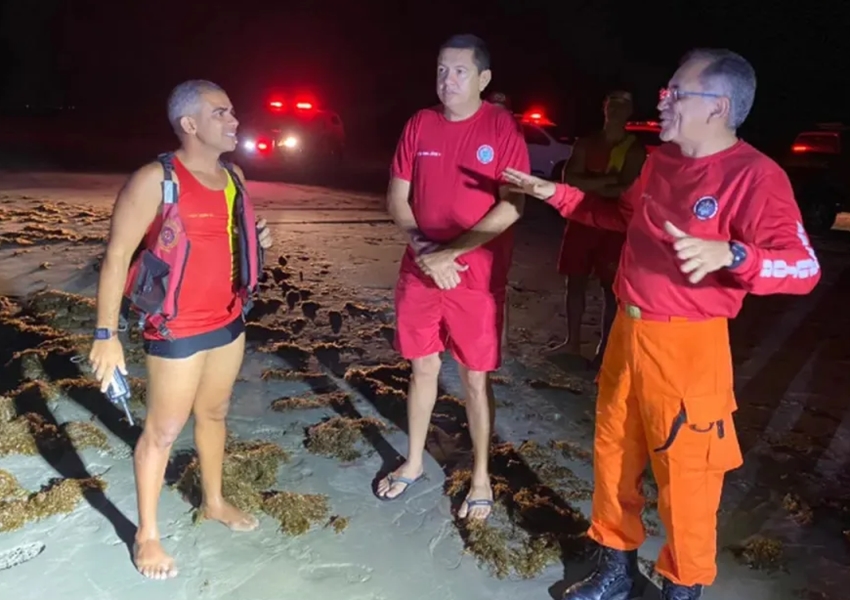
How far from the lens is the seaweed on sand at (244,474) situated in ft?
12.6

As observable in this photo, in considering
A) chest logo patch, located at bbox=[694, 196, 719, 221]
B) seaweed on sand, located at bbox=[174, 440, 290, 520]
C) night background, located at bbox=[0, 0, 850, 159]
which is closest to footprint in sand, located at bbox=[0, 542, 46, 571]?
seaweed on sand, located at bbox=[174, 440, 290, 520]

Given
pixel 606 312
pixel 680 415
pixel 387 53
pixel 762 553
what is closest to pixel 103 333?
pixel 680 415

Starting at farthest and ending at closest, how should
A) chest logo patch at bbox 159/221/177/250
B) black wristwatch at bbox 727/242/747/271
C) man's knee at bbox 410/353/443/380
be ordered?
1. man's knee at bbox 410/353/443/380
2. chest logo patch at bbox 159/221/177/250
3. black wristwatch at bbox 727/242/747/271

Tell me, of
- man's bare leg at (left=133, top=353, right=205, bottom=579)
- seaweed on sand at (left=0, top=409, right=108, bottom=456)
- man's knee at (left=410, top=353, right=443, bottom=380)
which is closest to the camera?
man's bare leg at (left=133, top=353, right=205, bottom=579)

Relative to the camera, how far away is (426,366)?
396 centimetres

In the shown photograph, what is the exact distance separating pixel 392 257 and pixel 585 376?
4175mm

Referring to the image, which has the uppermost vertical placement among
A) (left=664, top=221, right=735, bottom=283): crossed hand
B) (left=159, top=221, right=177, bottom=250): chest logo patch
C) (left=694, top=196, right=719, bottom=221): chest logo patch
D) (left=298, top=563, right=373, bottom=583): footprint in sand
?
(left=694, top=196, right=719, bottom=221): chest logo patch

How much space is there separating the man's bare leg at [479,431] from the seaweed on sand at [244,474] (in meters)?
0.99

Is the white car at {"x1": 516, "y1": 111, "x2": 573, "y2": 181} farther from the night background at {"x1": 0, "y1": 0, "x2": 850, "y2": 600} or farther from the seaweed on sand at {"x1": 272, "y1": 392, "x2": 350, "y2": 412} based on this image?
the seaweed on sand at {"x1": 272, "y1": 392, "x2": 350, "y2": 412}

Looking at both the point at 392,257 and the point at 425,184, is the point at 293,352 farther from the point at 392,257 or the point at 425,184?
the point at 392,257

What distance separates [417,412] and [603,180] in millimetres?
2312

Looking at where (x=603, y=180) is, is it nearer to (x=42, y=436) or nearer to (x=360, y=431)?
(x=360, y=431)

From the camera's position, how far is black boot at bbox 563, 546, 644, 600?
3.26 m

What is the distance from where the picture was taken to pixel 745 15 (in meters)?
20.9
